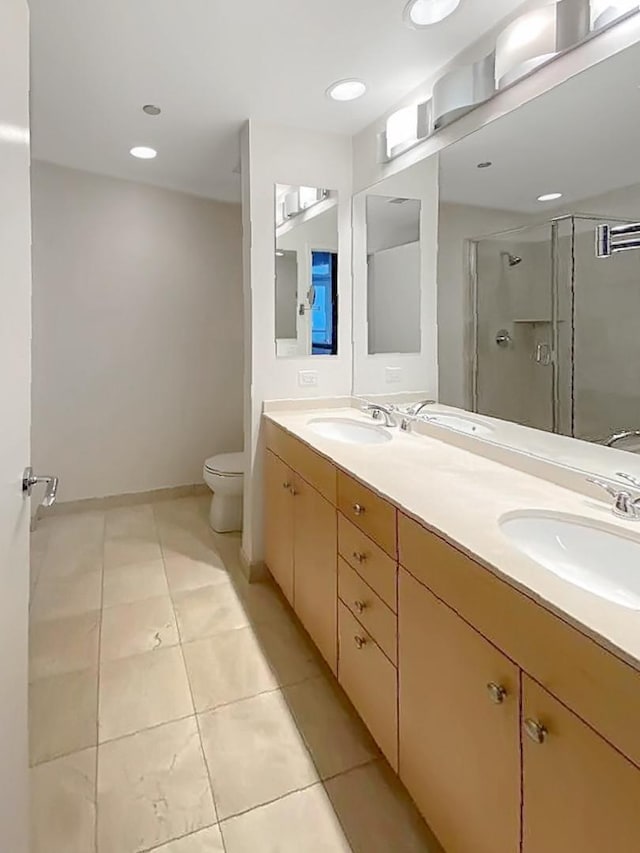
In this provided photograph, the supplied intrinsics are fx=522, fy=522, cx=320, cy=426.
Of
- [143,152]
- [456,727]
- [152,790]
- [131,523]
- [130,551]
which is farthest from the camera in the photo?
[131,523]

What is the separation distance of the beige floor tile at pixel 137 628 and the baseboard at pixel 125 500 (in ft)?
4.76

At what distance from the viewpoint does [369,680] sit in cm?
151

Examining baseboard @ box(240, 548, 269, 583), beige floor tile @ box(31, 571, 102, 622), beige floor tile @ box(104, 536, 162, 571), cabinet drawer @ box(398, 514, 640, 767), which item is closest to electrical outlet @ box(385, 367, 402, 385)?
baseboard @ box(240, 548, 269, 583)

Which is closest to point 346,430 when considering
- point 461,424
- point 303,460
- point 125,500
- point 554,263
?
point 303,460

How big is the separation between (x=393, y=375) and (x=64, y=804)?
1976 mm

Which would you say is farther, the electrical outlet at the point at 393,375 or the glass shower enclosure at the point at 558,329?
the electrical outlet at the point at 393,375

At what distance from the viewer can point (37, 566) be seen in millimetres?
2826

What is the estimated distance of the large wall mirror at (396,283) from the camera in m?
2.20

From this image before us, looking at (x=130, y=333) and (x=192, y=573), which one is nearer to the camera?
(x=192, y=573)

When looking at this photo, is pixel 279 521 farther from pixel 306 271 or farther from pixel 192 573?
pixel 306 271

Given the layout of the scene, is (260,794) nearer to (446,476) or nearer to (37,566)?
(446,476)

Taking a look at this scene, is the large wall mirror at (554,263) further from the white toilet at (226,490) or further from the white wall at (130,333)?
the white wall at (130,333)

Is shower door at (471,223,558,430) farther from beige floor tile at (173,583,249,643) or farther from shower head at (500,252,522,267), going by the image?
beige floor tile at (173,583,249,643)

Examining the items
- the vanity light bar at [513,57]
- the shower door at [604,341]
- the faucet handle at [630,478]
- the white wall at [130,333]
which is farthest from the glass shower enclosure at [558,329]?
the white wall at [130,333]
